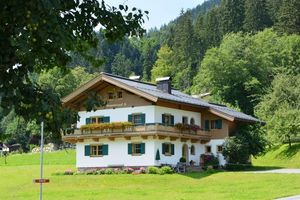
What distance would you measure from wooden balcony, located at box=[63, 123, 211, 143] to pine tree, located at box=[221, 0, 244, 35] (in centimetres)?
6489

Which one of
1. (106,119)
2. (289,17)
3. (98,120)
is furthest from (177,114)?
(289,17)

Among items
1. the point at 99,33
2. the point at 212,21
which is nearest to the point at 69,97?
the point at 99,33

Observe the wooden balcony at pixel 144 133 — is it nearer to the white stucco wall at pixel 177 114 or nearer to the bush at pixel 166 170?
the white stucco wall at pixel 177 114

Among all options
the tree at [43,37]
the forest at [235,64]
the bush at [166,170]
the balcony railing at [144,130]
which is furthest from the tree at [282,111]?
the tree at [43,37]

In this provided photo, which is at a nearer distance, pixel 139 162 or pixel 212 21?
pixel 139 162

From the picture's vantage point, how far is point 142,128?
132 feet

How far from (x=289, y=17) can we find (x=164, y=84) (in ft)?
186

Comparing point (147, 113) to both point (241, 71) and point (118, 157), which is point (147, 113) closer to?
point (118, 157)

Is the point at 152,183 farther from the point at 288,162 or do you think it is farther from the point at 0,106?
the point at 0,106

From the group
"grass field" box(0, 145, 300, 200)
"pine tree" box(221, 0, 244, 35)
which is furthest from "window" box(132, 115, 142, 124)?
"pine tree" box(221, 0, 244, 35)

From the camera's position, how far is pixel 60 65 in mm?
7223

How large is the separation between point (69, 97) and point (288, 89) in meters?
27.8

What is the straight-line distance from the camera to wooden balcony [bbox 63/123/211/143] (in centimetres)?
3966

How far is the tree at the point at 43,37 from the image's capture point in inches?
215
